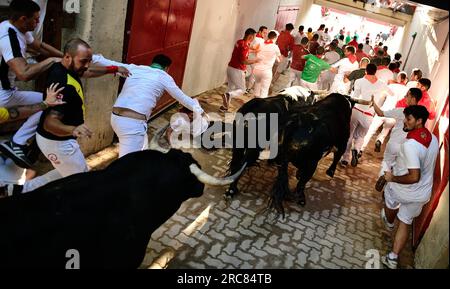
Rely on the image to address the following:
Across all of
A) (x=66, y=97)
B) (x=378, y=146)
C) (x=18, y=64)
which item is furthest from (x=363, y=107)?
(x=18, y=64)

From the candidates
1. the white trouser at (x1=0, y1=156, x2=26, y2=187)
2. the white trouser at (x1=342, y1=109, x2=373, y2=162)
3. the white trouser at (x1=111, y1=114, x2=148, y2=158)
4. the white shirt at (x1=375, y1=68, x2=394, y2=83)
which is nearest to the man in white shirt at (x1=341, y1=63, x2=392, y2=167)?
the white trouser at (x1=342, y1=109, x2=373, y2=162)

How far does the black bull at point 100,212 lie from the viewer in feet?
9.01

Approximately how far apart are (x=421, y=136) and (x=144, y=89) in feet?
10.3

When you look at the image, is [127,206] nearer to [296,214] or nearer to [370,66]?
[296,214]

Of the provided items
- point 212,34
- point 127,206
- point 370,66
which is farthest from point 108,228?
point 212,34

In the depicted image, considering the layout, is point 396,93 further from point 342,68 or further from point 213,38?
point 213,38

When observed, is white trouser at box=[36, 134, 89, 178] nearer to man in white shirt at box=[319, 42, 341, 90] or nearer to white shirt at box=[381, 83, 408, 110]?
white shirt at box=[381, 83, 408, 110]

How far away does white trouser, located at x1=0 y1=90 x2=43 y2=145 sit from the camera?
437cm

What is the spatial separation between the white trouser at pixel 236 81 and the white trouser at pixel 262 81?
728mm

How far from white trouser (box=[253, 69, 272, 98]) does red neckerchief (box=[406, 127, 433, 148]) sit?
18.3 ft

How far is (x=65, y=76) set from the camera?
12.9 feet

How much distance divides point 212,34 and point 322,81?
3271 mm

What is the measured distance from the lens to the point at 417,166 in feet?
15.2

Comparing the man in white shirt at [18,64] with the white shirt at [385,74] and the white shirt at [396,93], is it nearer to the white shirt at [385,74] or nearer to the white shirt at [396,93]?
the white shirt at [396,93]
